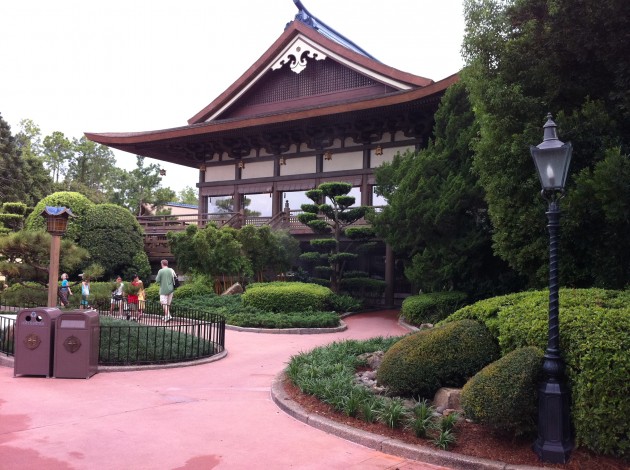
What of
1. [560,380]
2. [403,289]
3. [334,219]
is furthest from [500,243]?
[403,289]

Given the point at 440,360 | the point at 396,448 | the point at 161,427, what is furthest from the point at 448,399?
the point at 161,427

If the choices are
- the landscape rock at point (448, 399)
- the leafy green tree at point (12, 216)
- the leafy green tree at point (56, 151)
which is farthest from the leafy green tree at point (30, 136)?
the landscape rock at point (448, 399)

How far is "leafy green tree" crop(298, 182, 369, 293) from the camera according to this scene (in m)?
19.1

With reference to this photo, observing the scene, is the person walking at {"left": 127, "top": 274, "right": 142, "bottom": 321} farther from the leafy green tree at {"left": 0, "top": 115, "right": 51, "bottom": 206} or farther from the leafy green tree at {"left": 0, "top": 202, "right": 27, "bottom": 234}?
the leafy green tree at {"left": 0, "top": 115, "right": 51, "bottom": 206}

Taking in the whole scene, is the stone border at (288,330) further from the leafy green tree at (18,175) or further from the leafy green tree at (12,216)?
the leafy green tree at (18,175)

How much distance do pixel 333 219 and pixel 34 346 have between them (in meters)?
12.7

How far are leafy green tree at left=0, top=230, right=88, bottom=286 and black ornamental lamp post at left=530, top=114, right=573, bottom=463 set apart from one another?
1606 cm

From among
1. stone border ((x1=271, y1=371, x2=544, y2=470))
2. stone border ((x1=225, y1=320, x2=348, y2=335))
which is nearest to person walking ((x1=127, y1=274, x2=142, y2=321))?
stone border ((x1=225, y1=320, x2=348, y2=335))

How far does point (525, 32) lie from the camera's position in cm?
863

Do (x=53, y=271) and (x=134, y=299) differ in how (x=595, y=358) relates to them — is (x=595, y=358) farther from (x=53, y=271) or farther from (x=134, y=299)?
(x=134, y=299)

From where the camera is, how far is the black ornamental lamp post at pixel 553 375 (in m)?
5.09

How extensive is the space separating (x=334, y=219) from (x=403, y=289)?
4.53 metres

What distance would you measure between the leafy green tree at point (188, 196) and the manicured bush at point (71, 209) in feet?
165

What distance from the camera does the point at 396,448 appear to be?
17.7 ft
